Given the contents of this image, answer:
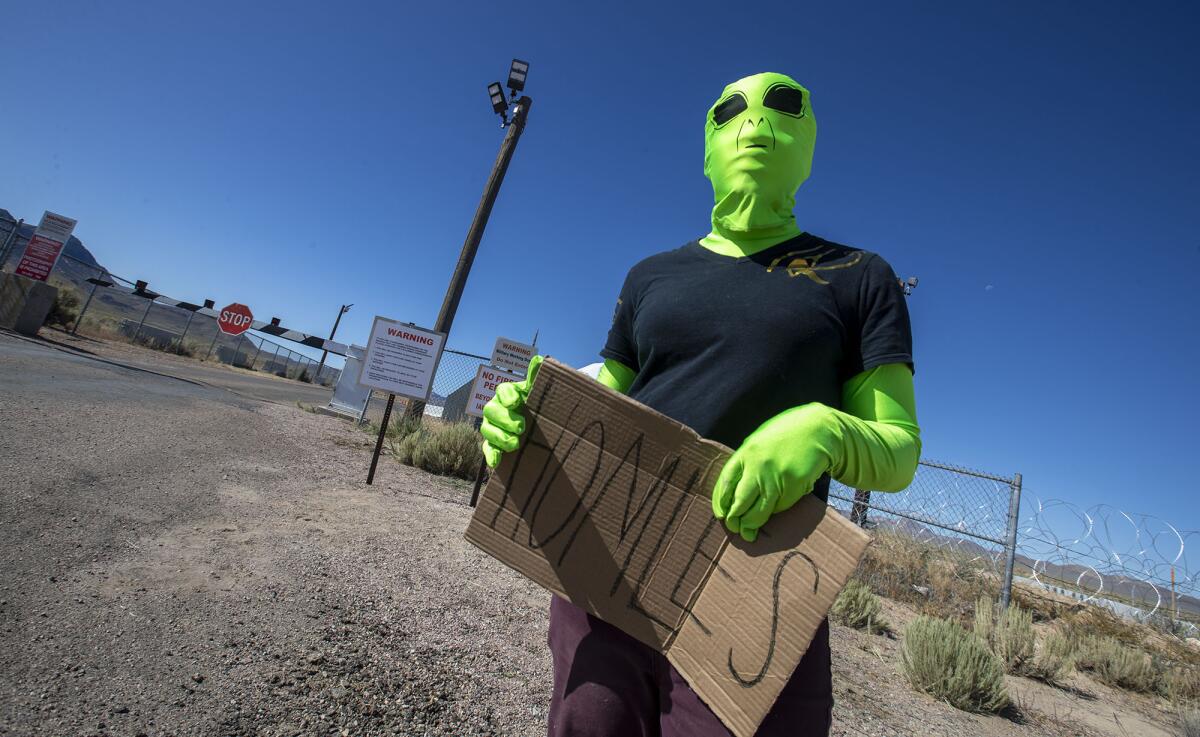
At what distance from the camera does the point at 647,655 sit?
46.8 inches

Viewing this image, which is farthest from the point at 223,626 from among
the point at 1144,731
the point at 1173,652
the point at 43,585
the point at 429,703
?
the point at 1173,652

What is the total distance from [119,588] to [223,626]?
1.76ft

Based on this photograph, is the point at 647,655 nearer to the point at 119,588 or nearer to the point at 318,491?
the point at 119,588

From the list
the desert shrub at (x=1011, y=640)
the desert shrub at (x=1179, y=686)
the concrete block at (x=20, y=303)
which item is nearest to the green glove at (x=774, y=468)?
the desert shrub at (x=1011, y=640)

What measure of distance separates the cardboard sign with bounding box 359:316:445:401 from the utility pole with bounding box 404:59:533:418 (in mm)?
4344

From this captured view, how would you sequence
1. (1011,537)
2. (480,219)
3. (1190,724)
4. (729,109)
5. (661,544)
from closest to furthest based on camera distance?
(661,544) < (729,109) < (1190,724) < (1011,537) < (480,219)

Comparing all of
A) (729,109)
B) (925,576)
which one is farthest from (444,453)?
(925,576)

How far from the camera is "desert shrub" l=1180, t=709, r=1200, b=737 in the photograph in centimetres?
462

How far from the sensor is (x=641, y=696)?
117 cm

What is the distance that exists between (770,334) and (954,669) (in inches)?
186

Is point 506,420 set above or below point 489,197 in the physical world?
below

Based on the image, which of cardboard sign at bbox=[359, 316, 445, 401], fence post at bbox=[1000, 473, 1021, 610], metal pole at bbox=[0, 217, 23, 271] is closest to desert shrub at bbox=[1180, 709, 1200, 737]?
fence post at bbox=[1000, 473, 1021, 610]

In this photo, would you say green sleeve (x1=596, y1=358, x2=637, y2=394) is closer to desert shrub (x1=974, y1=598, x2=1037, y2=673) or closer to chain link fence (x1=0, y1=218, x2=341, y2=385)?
desert shrub (x1=974, y1=598, x2=1037, y2=673)

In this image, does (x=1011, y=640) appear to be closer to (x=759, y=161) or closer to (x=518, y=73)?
(x=759, y=161)
